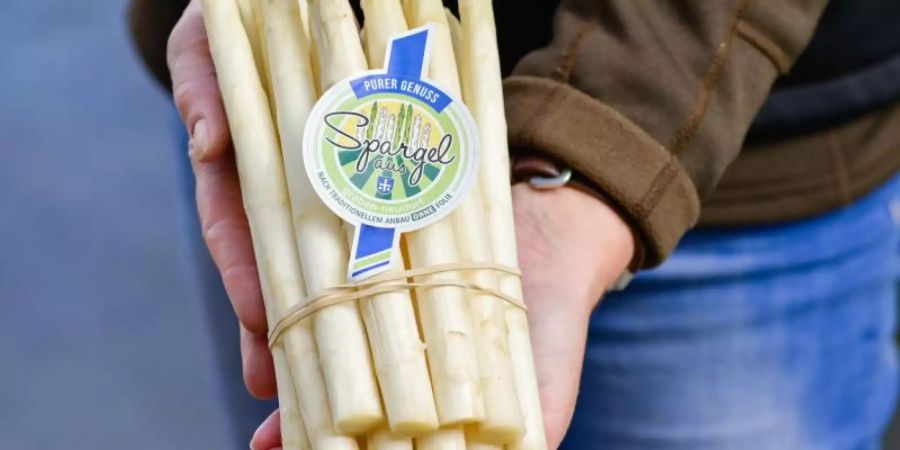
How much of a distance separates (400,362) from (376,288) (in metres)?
0.03

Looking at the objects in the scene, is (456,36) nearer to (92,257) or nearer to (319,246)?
(319,246)

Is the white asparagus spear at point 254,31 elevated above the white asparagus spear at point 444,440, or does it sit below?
above

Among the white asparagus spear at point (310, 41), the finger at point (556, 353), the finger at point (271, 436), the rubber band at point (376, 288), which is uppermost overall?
the white asparagus spear at point (310, 41)

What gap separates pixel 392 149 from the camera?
45cm

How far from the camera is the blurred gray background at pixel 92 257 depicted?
1.36 meters

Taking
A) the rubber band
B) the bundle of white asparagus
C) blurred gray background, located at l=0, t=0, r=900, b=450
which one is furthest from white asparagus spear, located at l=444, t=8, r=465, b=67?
blurred gray background, located at l=0, t=0, r=900, b=450

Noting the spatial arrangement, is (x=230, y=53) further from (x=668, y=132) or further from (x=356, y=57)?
(x=668, y=132)

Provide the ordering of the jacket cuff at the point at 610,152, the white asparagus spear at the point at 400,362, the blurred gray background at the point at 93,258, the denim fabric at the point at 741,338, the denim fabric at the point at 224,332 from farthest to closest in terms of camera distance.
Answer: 1. the blurred gray background at the point at 93,258
2. the denim fabric at the point at 224,332
3. the denim fabric at the point at 741,338
4. the jacket cuff at the point at 610,152
5. the white asparagus spear at the point at 400,362

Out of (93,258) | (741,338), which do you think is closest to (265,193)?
(741,338)

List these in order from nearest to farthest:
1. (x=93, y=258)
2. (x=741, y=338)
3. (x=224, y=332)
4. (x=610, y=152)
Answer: (x=610, y=152) → (x=741, y=338) → (x=224, y=332) → (x=93, y=258)

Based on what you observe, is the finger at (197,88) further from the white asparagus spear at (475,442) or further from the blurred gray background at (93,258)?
the blurred gray background at (93,258)

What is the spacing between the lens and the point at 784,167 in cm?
66

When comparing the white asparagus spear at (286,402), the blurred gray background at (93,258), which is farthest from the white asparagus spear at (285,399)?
the blurred gray background at (93,258)

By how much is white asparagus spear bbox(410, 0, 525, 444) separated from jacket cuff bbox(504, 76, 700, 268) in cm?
6
